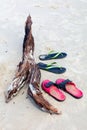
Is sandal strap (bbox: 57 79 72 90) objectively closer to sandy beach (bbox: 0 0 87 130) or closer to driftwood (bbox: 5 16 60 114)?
sandy beach (bbox: 0 0 87 130)

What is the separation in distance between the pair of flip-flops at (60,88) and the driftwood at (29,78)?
8 cm

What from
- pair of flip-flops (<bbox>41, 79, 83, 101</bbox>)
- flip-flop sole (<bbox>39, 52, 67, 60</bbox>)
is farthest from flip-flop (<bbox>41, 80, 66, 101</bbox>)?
flip-flop sole (<bbox>39, 52, 67, 60</bbox>)

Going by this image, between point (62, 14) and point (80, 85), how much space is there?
4.83ft

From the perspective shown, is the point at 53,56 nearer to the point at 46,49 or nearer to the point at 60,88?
the point at 46,49

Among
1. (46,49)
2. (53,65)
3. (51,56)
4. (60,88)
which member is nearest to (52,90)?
(60,88)

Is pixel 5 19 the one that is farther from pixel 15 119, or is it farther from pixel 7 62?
pixel 15 119

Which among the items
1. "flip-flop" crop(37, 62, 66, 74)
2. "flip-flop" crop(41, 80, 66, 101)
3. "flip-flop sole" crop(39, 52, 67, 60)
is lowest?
"flip-flop" crop(41, 80, 66, 101)

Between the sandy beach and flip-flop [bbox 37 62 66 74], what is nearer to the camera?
the sandy beach

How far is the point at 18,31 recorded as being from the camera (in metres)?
3.46

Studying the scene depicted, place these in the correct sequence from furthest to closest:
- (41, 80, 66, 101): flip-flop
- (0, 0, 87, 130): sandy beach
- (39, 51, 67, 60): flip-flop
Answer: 1. (39, 51, 67, 60): flip-flop
2. (41, 80, 66, 101): flip-flop
3. (0, 0, 87, 130): sandy beach

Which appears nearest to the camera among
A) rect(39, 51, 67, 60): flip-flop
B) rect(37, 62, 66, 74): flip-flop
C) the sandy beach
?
the sandy beach

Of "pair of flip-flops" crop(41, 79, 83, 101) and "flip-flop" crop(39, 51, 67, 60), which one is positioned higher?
"flip-flop" crop(39, 51, 67, 60)

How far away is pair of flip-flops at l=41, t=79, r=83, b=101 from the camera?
8.13 ft

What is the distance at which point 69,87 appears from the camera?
256cm
